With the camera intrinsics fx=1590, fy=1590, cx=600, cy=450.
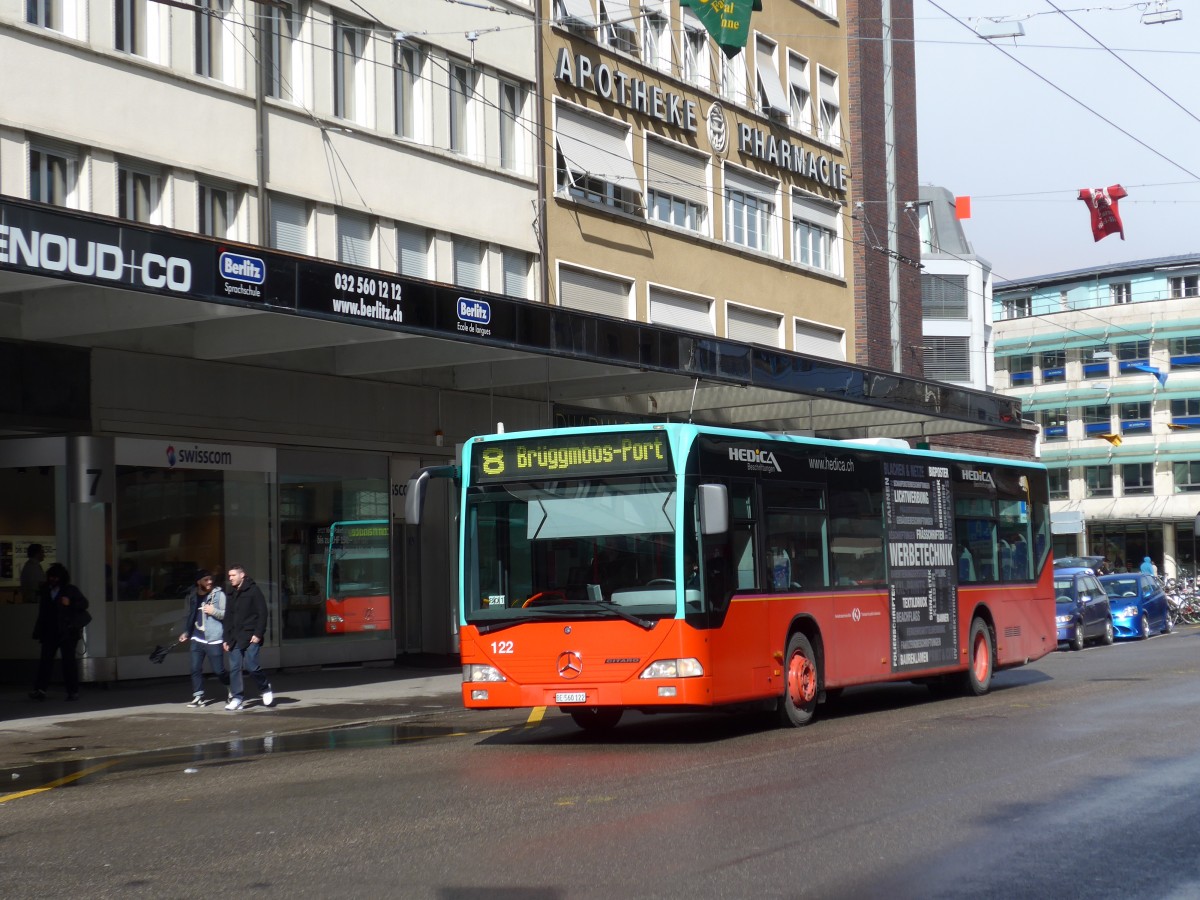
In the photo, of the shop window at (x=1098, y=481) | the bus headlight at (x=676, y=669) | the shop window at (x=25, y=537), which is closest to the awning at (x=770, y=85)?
the shop window at (x=25, y=537)

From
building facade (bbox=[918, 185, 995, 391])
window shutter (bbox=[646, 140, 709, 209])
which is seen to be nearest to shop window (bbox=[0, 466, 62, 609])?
window shutter (bbox=[646, 140, 709, 209])

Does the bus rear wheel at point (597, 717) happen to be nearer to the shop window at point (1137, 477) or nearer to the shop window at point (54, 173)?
the shop window at point (54, 173)

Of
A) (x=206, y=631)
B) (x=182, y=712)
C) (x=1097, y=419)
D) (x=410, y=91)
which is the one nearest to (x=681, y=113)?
(x=410, y=91)

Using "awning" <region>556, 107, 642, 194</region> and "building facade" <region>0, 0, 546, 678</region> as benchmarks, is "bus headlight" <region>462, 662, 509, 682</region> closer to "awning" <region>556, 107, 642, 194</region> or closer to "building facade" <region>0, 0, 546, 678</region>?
"building facade" <region>0, 0, 546, 678</region>

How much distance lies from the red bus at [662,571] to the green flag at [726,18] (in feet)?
29.7

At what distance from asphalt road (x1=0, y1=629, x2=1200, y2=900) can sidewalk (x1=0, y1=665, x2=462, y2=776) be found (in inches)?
52.4

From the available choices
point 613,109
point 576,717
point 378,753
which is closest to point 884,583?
point 576,717

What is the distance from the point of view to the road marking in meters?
11.5

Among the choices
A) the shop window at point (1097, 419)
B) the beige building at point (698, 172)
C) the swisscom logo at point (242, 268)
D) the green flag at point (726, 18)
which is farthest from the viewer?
the shop window at point (1097, 419)

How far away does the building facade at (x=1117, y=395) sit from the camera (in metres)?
80.4

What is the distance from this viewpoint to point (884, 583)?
55.0 ft

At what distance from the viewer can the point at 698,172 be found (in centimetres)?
3356

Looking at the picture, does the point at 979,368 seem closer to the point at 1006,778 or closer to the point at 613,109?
the point at 613,109

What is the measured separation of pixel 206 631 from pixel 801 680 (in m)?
7.69
